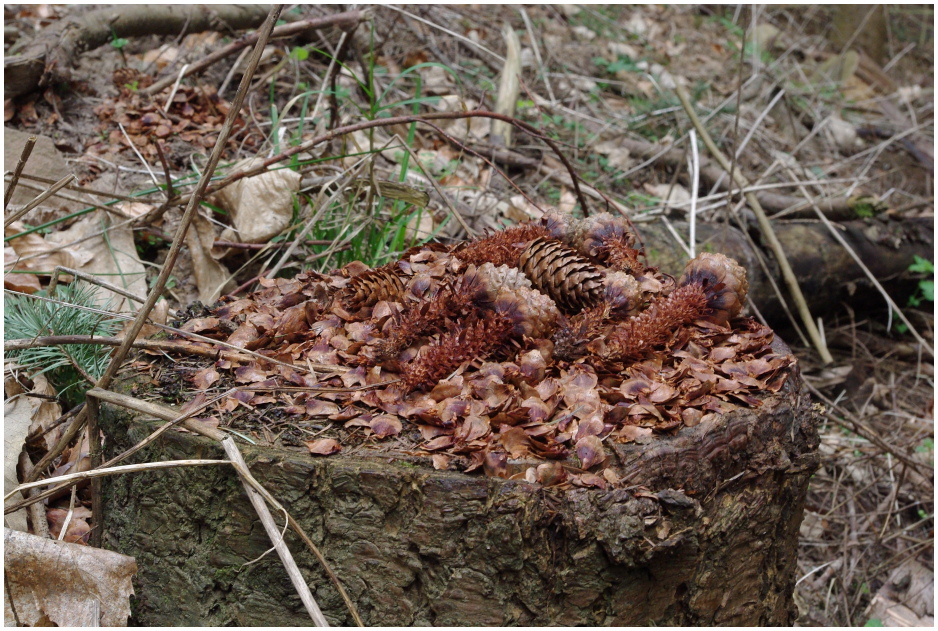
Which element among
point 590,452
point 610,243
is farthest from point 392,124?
point 590,452

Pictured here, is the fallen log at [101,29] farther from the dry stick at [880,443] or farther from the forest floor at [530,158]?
the dry stick at [880,443]

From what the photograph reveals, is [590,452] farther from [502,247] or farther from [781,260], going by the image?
[781,260]

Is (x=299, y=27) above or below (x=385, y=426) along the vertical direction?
above

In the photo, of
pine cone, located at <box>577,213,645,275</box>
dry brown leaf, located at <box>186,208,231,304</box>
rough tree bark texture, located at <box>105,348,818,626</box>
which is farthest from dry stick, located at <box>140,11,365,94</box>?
rough tree bark texture, located at <box>105,348,818,626</box>

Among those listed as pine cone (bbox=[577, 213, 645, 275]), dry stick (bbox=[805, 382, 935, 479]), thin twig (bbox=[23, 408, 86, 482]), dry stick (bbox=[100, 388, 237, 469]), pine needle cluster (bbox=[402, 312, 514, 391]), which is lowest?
dry stick (bbox=[805, 382, 935, 479])

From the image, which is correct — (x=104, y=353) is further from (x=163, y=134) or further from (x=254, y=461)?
(x=163, y=134)

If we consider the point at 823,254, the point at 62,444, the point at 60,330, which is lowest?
the point at 823,254

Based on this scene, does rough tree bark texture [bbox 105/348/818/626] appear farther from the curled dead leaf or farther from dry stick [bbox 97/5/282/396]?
dry stick [bbox 97/5/282/396]
